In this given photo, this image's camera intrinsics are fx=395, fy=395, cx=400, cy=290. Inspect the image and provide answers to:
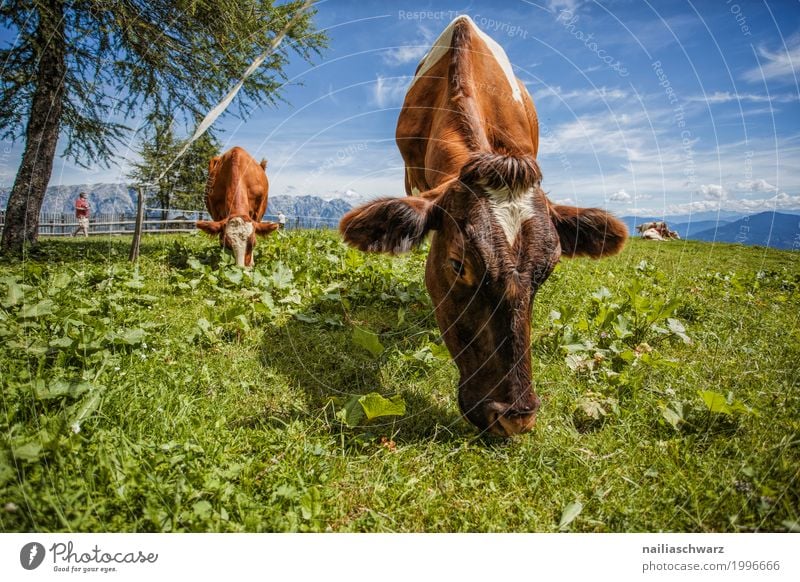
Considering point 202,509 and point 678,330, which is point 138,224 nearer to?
point 202,509

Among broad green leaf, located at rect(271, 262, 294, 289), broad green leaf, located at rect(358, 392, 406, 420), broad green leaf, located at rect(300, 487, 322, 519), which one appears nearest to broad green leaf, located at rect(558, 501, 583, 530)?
broad green leaf, located at rect(358, 392, 406, 420)

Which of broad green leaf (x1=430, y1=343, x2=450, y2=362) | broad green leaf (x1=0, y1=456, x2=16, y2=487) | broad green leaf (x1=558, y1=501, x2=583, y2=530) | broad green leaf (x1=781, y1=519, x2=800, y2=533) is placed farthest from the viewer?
broad green leaf (x1=430, y1=343, x2=450, y2=362)

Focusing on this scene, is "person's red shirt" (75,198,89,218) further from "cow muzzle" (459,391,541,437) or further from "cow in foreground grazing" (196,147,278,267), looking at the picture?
"cow muzzle" (459,391,541,437)

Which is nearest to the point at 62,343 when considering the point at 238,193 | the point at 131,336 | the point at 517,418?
the point at 131,336

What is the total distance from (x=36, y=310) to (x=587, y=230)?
4.17 meters

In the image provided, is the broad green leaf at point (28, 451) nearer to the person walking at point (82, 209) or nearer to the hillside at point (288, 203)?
the hillside at point (288, 203)

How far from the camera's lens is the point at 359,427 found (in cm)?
247

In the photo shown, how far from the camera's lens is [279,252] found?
25.7ft

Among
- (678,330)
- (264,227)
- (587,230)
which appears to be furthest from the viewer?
(264,227)

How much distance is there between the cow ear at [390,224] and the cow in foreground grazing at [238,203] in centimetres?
505

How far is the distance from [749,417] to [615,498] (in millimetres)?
1205

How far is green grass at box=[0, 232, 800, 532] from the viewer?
1.70 m
